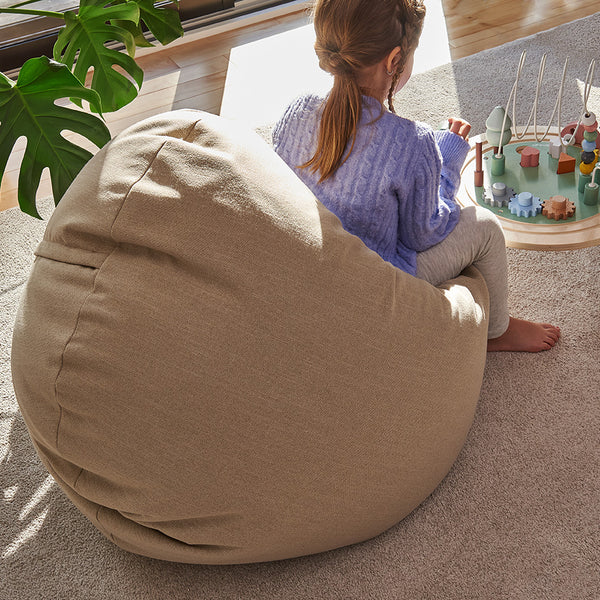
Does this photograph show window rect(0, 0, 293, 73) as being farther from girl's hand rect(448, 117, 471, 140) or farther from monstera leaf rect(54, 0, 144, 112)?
girl's hand rect(448, 117, 471, 140)

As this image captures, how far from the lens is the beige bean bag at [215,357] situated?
1245 mm

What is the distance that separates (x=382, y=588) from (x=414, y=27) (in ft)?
3.57

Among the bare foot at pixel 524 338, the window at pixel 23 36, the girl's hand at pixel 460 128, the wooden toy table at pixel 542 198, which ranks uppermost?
the window at pixel 23 36

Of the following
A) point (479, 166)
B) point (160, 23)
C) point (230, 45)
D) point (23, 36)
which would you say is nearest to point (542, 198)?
point (479, 166)

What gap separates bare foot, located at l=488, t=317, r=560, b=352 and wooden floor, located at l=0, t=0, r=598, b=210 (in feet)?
5.20

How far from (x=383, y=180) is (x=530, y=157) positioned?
926mm

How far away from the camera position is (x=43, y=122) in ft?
4.90

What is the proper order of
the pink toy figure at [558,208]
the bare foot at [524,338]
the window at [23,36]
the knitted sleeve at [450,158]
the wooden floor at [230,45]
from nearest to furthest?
the knitted sleeve at [450,158] < the bare foot at [524,338] < the pink toy figure at [558,208] < the wooden floor at [230,45] < the window at [23,36]

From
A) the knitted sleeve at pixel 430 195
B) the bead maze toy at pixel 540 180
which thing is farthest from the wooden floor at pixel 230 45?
the knitted sleeve at pixel 430 195

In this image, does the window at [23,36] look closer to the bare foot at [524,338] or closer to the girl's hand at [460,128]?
the girl's hand at [460,128]

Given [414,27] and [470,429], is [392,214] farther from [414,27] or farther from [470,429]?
[470,429]

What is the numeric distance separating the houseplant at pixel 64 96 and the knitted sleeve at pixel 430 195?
0.65 metres

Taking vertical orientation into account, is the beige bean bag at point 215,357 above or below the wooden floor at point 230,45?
above

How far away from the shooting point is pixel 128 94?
5.83ft
